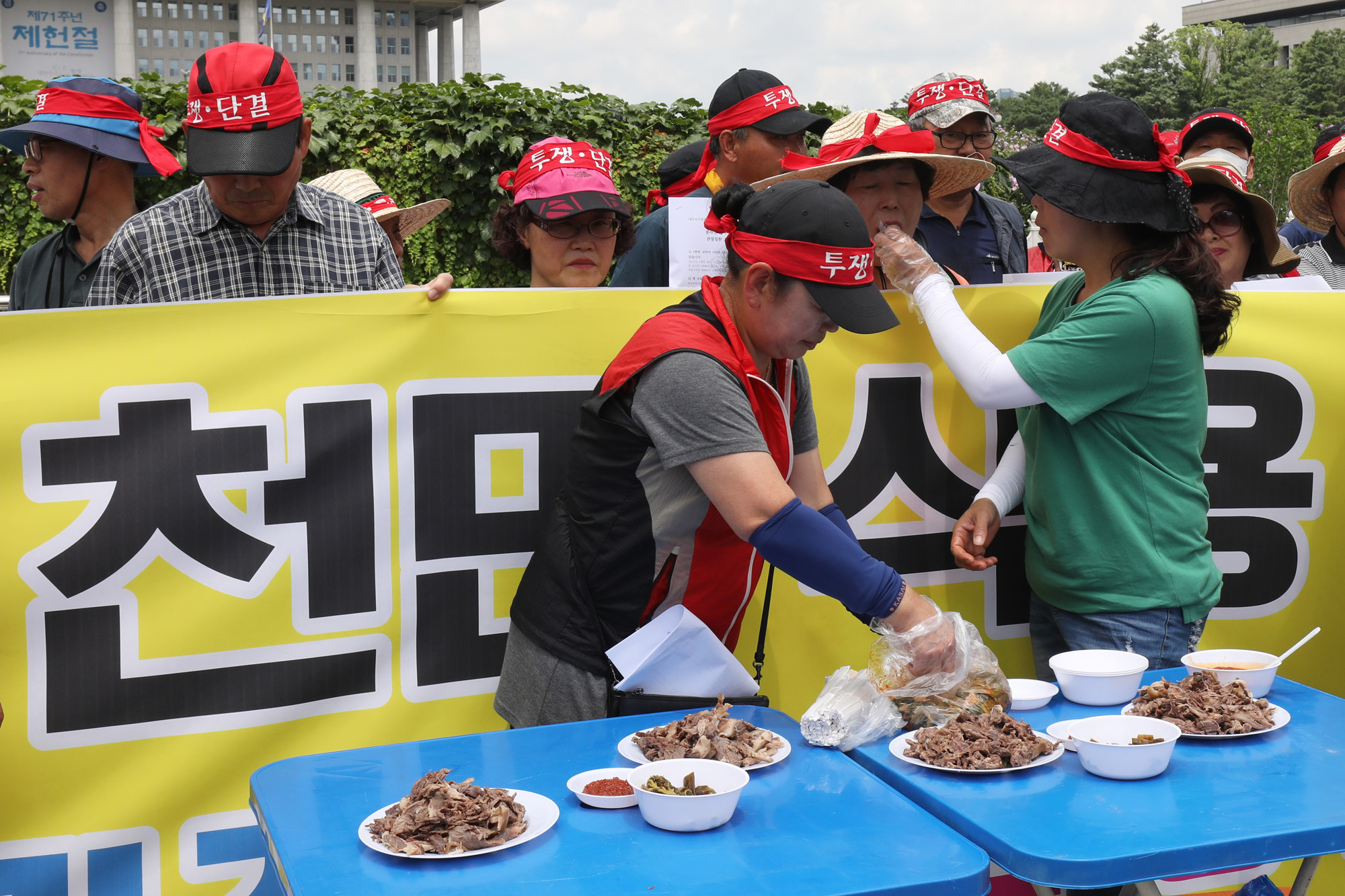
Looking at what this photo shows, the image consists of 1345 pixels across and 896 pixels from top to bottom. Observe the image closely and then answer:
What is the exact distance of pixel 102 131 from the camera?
11.9ft

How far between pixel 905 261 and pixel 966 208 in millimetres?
1618

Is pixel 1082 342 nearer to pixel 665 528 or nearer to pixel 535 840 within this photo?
pixel 665 528

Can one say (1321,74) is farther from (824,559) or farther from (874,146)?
(824,559)

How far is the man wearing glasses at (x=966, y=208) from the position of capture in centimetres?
433

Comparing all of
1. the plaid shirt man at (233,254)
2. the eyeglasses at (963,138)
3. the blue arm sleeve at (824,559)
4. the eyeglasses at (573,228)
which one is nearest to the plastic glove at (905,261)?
the blue arm sleeve at (824,559)

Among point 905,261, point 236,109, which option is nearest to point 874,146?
point 905,261

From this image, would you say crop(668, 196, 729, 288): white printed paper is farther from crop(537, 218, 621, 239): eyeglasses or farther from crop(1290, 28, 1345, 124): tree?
crop(1290, 28, 1345, 124): tree

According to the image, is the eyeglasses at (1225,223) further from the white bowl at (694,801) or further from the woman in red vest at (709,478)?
the white bowl at (694,801)

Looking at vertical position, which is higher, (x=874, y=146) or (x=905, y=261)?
(x=874, y=146)

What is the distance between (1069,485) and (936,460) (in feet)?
2.17

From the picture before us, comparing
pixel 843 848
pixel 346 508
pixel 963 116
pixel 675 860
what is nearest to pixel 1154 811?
pixel 843 848

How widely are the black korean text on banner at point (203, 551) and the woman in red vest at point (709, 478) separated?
1.78 ft

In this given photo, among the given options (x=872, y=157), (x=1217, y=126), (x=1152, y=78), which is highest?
(x=1152, y=78)

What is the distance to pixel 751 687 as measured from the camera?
2.40 meters
